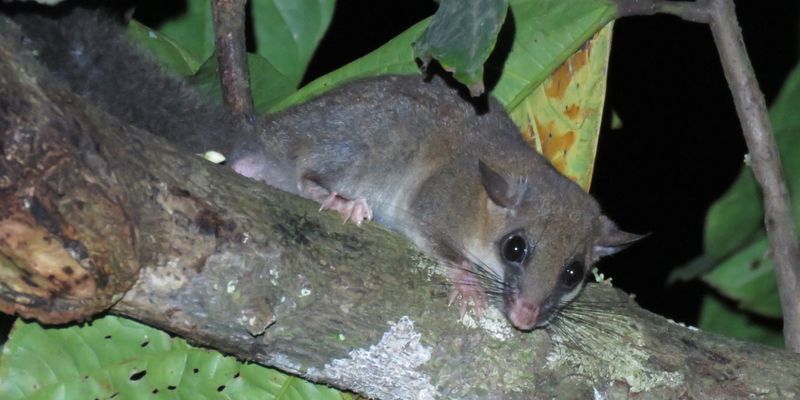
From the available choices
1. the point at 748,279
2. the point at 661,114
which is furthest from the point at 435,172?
the point at 661,114

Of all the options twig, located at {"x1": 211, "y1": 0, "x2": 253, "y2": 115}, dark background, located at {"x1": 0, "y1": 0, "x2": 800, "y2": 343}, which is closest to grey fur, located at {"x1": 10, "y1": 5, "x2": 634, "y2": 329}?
twig, located at {"x1": 211, "y1": 0, "x2": 253, "y2": 115}

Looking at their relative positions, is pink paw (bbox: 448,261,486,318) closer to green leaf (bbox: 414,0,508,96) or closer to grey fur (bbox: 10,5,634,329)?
grey fur (bbox: 10,5,634,329)

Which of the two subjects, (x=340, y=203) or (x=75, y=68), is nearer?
(x=75, y=68)

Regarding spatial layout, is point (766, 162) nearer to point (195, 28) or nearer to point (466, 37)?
point (466, 37)

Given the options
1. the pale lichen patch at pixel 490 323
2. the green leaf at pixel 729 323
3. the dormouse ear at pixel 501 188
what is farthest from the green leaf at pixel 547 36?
the green leaf at pixel 729 323

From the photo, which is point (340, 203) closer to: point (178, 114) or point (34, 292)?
point (178, 114)

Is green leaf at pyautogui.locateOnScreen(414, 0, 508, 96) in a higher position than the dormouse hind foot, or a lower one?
higher

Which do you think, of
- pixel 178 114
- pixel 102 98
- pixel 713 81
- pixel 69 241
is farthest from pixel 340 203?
pixel 713 81
